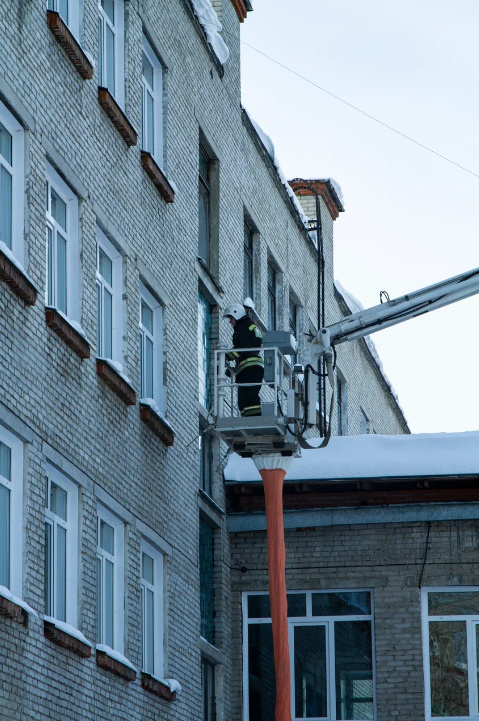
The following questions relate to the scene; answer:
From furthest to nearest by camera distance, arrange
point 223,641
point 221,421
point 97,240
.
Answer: point 223,641 → point 221,421 → point 97,240

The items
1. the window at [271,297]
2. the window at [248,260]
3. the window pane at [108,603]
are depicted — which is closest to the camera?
the window pane at [108,603]

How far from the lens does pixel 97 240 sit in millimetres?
16406

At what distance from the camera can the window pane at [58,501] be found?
47.3 feet

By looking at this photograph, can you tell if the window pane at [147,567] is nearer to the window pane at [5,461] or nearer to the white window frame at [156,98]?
the window pane at [5,461]

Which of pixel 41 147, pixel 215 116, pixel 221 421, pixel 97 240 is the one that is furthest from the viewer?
pixel 215 116

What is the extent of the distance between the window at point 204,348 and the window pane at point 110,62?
4541 mm

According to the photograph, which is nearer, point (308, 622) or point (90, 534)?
point (90, 534)

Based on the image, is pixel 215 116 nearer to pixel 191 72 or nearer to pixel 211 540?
pixel 191 72

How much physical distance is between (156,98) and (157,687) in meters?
7.71

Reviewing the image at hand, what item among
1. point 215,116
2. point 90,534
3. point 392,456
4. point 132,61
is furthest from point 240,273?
point 90,534

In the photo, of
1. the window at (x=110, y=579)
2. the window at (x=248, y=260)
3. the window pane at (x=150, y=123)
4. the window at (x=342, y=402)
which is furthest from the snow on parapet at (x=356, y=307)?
the window at (x=110, y=579)

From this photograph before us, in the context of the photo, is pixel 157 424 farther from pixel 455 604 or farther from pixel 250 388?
pixel 455 604

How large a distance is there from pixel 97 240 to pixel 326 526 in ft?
21.2

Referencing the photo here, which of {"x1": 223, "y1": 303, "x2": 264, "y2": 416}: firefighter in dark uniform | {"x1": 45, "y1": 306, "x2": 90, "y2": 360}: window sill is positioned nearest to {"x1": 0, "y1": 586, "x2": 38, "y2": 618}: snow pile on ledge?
{"x1": 45, "y1": 306, "x2": 90, "y2": 360}: window sill
